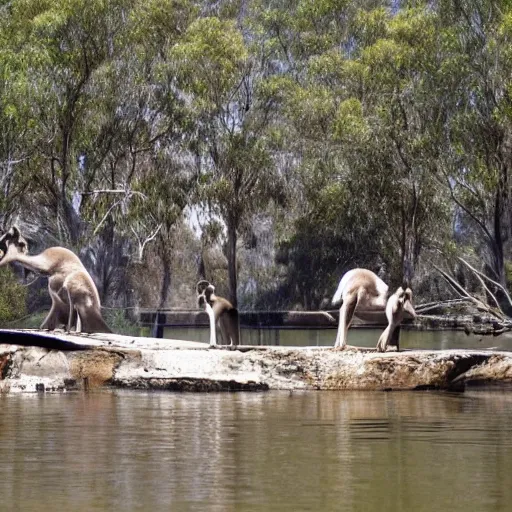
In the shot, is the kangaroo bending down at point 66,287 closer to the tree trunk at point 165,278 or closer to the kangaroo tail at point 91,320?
the kangaroo tail at point 91,320

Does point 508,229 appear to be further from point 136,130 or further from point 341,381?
point 341,381

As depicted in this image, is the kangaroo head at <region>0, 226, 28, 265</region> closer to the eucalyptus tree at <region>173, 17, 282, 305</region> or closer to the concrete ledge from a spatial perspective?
the concrete ledge

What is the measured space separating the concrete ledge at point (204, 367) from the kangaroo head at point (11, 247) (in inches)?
79.7

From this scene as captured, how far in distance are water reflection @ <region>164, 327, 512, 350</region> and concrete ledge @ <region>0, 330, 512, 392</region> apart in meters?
9.34

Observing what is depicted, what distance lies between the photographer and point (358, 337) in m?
31.6

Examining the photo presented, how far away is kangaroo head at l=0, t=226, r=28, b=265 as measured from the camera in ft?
63.6

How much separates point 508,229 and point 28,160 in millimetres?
14062

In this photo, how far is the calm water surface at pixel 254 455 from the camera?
725 centimetres

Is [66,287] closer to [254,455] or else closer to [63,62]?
[254,455]

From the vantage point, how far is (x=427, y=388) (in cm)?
1761

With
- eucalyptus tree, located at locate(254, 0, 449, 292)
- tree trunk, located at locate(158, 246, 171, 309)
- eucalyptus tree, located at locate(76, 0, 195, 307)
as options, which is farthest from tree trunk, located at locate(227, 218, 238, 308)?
tree trunk, located at locate(158, 246, 171, 309)

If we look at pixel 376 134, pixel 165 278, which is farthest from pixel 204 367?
pixel 165 278

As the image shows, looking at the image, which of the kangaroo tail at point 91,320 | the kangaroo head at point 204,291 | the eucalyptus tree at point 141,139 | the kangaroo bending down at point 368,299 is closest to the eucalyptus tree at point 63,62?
the eucalyptus tree at point 141,139

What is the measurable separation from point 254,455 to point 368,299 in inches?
398
